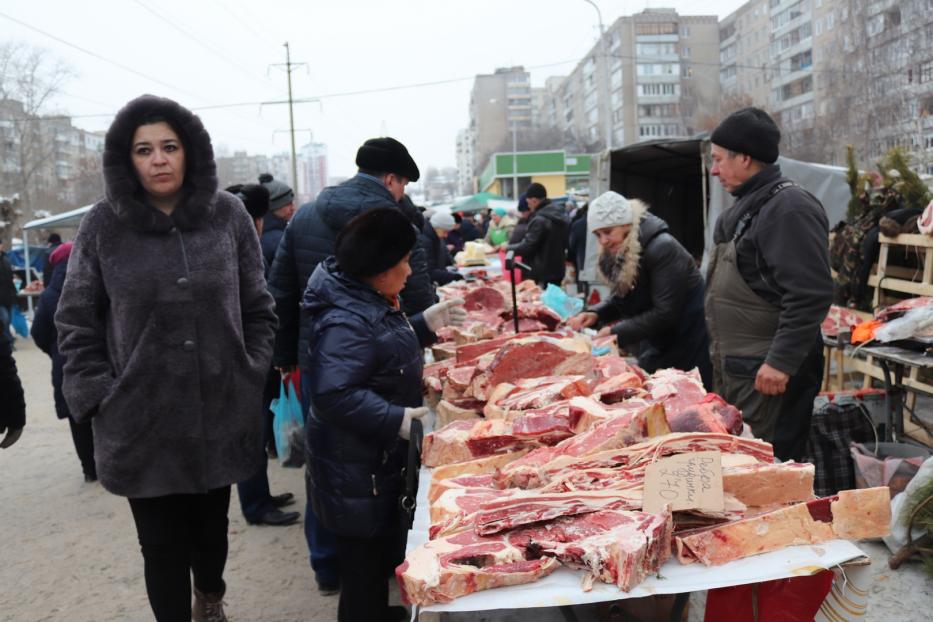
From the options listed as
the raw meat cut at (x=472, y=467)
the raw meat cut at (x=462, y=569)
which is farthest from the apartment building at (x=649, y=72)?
the raw meat cut at (x=462, y=569)

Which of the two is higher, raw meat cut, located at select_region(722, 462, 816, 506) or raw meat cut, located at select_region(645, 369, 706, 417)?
raw meat cut, located at select_region(645, 369, 706, 417)

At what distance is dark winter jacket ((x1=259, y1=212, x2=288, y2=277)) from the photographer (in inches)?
200

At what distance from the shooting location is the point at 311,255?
3729 mm

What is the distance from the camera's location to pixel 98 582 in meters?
4.08

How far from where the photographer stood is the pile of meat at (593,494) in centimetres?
177

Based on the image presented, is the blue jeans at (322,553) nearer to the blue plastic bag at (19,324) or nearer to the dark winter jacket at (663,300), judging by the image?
the dark winter jacket at (663,300)

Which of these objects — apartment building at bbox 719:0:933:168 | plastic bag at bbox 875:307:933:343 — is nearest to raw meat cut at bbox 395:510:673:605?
plastic bag at bbox 875:307:933:343

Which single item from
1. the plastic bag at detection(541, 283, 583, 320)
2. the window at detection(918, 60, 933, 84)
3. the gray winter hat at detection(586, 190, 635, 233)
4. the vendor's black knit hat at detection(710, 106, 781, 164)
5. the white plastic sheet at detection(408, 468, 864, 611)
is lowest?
the white plastic sheet at detection(408, 468, 864, 611)

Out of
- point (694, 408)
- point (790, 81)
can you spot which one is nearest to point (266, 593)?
point (694, 408)

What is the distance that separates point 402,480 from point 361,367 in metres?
0.47

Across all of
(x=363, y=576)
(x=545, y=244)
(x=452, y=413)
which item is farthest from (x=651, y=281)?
(x=545, y=244)

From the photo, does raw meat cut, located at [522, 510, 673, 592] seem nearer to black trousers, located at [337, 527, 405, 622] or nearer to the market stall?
the market stall

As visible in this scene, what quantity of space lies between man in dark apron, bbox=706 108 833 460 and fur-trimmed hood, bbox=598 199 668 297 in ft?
2.30

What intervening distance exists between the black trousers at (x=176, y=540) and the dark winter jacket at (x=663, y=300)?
2477 millimetres
